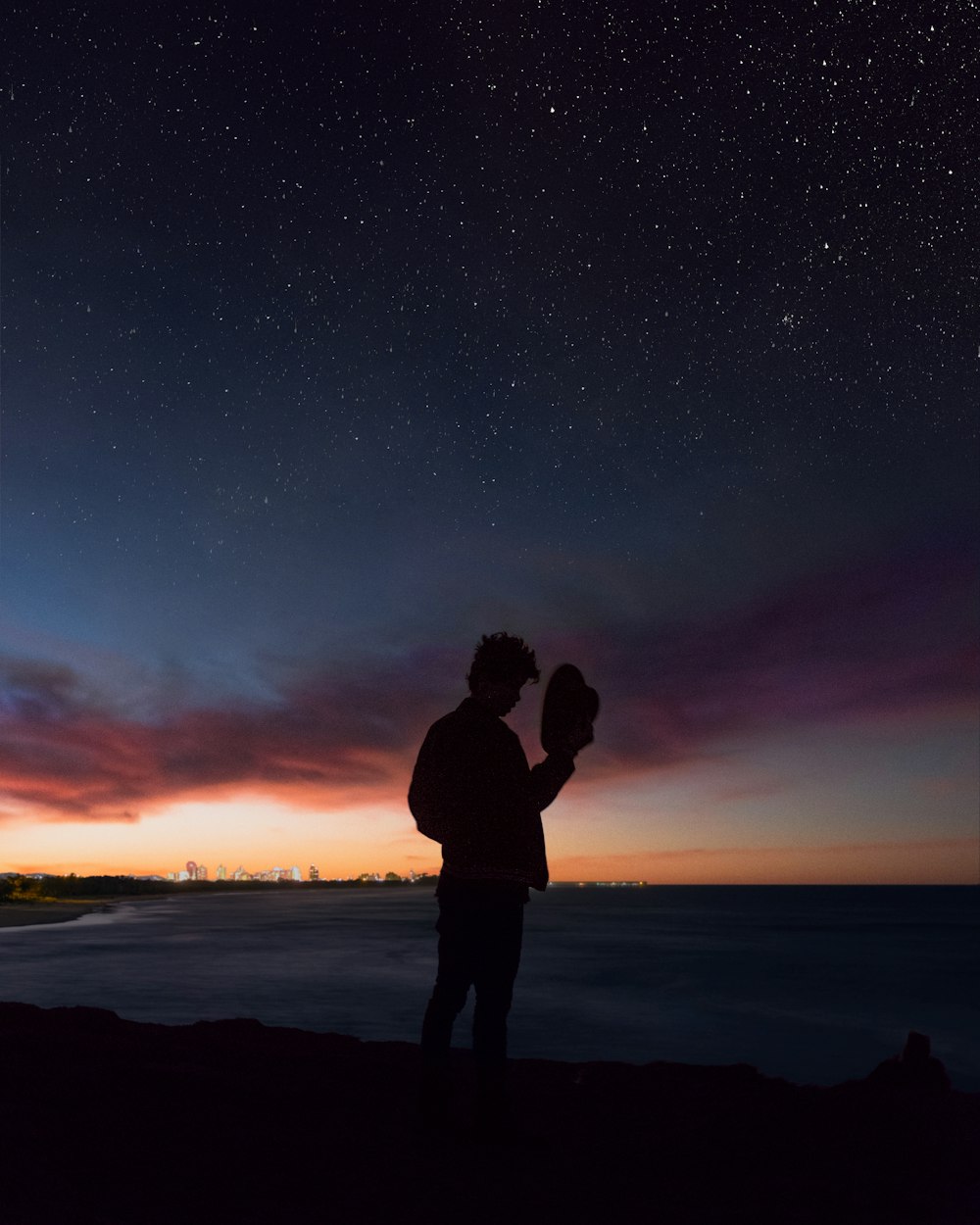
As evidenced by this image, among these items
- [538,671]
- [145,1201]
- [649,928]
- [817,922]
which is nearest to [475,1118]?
[145,1201]

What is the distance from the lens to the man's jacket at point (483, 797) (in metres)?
4.07

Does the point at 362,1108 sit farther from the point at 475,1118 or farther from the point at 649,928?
the point at 649,928

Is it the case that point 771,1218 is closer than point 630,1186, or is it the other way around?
point 771,1218

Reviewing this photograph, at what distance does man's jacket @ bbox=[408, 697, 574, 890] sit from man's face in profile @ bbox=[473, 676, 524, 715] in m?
0.08

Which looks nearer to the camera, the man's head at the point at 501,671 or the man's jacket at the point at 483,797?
the man's jacket at the point at 483,797

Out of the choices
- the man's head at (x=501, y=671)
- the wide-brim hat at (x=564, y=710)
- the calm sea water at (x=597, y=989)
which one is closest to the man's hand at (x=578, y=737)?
the wide-brim hat at (x=564, y=710)

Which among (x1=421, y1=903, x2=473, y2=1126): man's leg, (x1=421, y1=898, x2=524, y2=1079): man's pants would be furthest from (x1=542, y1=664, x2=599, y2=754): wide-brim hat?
(x1=421, y1=903, x2=473, y2=1126): man's leg

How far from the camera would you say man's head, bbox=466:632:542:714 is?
4.41 m

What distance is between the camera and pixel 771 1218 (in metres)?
3.29

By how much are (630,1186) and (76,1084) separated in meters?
A: 2.65

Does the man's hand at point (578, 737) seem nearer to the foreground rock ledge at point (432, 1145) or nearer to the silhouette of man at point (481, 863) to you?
the silhouette of man at point (481, 863)

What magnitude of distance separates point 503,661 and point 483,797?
0.65 m

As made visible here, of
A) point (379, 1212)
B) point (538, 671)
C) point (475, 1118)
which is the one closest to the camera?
point (379, 1212)

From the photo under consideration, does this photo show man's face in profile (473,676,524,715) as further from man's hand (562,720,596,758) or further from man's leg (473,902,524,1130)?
man's leg (473,902,524,1130)
